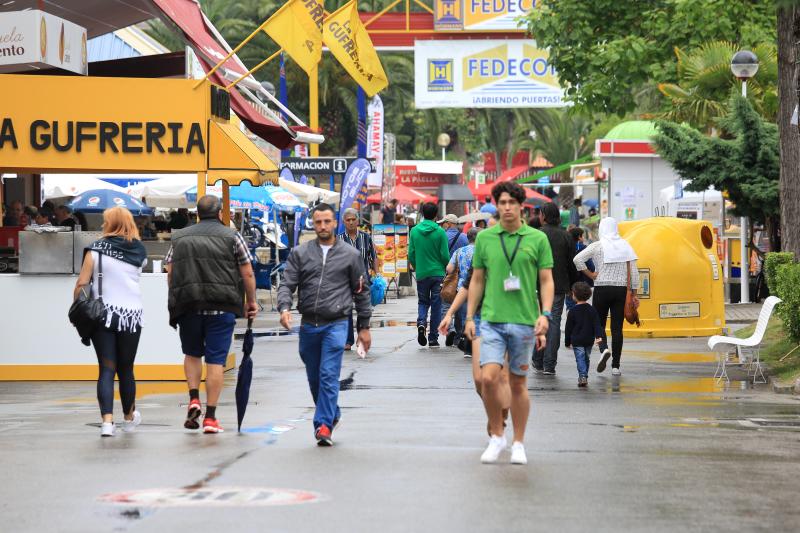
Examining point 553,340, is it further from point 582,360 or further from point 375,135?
Answer: point 375,135

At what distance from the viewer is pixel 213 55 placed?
16.4m

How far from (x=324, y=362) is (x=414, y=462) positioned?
131 centimetres

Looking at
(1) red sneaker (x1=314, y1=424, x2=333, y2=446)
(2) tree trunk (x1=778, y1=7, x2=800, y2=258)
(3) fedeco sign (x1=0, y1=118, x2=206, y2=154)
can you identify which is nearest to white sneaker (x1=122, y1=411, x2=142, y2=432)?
(1) red sneaker (x1=314, y1=424, x2=333, y2=446)

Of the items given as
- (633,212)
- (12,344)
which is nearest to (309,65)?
(12,344)

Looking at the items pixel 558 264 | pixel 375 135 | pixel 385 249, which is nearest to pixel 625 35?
pixel 385 249

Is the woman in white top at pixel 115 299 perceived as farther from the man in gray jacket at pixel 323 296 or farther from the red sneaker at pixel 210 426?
the man in gray jacket at pixel 323 296

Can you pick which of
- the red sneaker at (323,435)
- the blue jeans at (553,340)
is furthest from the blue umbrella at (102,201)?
the red sneaker at (323,435)

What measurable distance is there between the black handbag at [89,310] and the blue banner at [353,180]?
1550 cm

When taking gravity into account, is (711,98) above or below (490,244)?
above

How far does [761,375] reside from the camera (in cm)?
1462

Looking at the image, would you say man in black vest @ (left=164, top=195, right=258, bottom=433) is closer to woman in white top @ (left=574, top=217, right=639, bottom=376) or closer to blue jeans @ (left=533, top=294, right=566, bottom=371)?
blue jeans @ (left=533, top=294, right=566, bottom=371)

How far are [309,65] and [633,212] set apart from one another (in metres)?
18.1

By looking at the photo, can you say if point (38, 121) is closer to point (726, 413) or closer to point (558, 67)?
point (726, 413)

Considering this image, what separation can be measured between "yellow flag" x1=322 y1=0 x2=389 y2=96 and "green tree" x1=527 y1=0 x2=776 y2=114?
10.3 ft
